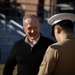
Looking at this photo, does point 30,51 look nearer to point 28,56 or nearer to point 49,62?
point 28,56

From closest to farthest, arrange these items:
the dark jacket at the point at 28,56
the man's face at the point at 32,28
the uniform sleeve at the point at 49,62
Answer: the uniform sleeve at the point at 49,62 < the dark jacket at the point at 28,56 < the man's face at the point at 32,28

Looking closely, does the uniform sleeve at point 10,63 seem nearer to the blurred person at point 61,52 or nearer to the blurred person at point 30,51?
the blurred person at point 30,51

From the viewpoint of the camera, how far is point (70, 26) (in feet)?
10.0

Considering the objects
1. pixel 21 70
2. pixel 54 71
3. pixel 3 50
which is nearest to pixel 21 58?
pixel 21 70

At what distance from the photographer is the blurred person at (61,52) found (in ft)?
9.57

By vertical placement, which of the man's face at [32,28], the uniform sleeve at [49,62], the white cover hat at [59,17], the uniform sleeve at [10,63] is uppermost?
the white cover hat at [59,17]

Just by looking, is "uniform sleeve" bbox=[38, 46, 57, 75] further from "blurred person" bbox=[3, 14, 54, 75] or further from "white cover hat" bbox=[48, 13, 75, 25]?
"blurred person" bbox=[3, 14, 54, 75]

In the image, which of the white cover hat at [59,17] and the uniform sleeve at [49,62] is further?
the white cover hat at [59,17]

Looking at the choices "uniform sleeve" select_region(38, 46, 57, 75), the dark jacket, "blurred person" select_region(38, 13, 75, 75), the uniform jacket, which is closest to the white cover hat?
"blurred person" select_region(38, 13, 75, 75)

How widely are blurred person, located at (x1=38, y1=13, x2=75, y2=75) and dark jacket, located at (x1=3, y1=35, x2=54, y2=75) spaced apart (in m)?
1.07

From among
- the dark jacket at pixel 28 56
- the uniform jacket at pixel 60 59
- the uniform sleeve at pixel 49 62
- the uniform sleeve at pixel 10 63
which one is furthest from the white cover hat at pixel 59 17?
the uniform sleeve at pixel 10 63

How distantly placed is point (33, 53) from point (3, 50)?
1242 centimetres

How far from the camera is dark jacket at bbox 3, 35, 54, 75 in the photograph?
4094 mm

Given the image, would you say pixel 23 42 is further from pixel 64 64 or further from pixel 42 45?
pixel 64 64
